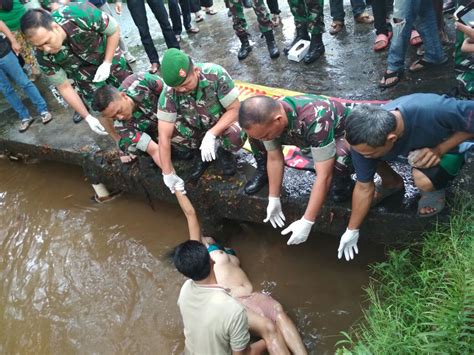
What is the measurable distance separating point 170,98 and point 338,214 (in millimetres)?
1622

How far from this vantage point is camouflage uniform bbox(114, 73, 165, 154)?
3523mm

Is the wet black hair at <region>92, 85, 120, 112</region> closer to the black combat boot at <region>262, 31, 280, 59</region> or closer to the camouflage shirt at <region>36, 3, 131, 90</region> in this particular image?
the camouflage shirt at <region>36, 3, 131, 90</region>

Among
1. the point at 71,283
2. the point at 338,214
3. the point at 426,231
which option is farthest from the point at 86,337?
the point at 426,231

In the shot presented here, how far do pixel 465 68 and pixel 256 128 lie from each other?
1781mm

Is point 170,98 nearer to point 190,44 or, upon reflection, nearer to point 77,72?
point 77,72

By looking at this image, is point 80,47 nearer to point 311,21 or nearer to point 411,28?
point 311,21

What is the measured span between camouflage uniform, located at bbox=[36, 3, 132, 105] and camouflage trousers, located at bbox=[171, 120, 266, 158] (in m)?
1.12

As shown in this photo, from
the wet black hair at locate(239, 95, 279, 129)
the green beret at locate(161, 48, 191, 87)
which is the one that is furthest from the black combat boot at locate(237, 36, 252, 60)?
the wet black hair at locate(239, 95, 279, 129)

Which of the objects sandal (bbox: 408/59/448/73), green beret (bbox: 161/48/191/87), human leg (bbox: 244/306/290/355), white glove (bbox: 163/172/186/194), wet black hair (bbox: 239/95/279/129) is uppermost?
green beret (bbox: 161/48/191/87)

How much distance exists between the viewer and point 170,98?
10.5 ft

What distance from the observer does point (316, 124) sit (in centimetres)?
258

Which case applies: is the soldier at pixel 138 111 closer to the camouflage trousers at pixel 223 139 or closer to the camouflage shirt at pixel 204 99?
the camouflage trousers at pixel 223 139

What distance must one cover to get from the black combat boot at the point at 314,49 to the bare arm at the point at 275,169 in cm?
222

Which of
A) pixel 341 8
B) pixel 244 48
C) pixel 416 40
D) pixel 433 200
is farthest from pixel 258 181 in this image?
pixel 341 8
